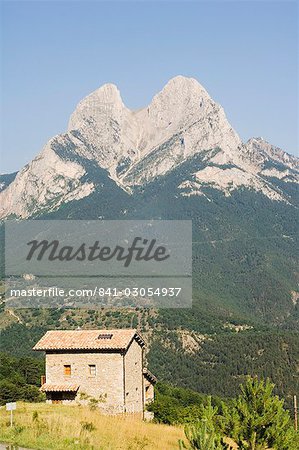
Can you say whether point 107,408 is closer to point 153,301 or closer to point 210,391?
point 210,391

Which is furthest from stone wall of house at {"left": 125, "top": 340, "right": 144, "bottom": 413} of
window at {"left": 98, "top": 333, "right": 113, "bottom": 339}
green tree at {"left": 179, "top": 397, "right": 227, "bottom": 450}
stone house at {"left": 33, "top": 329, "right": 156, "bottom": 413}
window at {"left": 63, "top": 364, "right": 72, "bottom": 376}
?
green tree at {"left": 179, "top": 397, "right": 227, "bottom": 450}

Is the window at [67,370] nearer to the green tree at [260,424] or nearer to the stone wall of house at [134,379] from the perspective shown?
the stone wall of house at [134,379]

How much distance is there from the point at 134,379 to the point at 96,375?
310cm

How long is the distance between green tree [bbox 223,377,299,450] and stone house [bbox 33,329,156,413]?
690 inches

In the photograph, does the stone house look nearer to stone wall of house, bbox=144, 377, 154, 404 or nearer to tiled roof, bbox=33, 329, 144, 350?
tiled roof, bbox=33, 329, 144, 350

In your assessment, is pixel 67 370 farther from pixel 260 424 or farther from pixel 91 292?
pixel 91 292

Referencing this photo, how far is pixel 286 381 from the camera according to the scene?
Result: 4963 inches

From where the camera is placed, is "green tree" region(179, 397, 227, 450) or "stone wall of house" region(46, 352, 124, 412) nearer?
"green tree" region(179, 397, 227, 450)

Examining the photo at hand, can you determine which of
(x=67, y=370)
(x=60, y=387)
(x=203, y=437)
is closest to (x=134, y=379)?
(x=67, y=370)

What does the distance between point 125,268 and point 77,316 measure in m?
53.7

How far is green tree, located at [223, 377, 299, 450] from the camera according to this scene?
2486cm

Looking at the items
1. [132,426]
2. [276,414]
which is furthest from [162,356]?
[276,414]

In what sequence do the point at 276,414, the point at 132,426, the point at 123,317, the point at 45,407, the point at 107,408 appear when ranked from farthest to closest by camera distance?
1. the point at 123,317
2. the point at 107,408
3. the point at 45,407
4. the point at 132,426
5. the point at 276,414

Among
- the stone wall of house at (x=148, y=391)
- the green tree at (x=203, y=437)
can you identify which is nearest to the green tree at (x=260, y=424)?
the green tree at (x=203, y=437)
